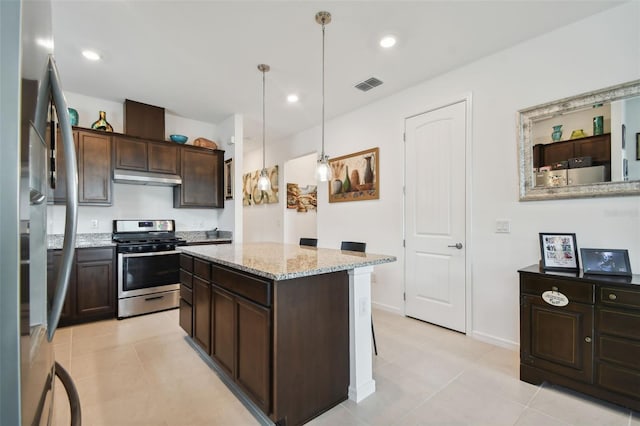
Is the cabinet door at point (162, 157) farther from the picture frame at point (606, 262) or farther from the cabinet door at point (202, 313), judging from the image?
the picture frame at point (606, 262)

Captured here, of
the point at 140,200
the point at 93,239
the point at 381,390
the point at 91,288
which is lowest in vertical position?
the point at 381,390

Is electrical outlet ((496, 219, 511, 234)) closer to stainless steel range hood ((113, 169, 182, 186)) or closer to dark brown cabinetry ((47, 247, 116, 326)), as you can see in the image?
stainless steel range hood ((113, 169, 182, 186))

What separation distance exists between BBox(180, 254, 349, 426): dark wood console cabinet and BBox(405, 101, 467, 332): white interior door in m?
1.65

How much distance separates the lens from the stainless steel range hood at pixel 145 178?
370cm

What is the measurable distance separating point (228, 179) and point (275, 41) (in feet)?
8.06

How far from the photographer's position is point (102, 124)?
3.70 meters

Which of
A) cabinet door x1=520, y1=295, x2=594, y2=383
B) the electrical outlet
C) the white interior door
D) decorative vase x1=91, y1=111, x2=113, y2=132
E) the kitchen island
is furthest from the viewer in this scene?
decorative vase x1=91, y1=111, x2=113, y2=132

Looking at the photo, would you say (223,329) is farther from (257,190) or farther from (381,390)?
(257,190)

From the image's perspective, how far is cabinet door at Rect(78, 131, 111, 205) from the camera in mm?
3492

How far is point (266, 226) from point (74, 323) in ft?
11.0

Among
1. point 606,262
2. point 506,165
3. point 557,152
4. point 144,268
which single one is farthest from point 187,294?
point 557,152

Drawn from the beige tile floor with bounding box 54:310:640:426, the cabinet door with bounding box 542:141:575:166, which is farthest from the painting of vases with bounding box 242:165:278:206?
the cabinet door with bounding box 542:141:575:166

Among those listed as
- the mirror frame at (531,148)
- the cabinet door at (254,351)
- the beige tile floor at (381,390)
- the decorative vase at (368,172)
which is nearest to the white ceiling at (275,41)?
the mirror frame at (531,148)

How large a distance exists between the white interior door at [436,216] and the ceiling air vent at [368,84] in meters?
0.56
